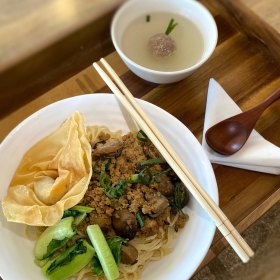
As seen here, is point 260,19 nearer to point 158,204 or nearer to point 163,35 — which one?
point 163,35

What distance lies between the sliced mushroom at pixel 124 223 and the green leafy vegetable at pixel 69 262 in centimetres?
12

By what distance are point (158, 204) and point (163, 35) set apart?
84 cm

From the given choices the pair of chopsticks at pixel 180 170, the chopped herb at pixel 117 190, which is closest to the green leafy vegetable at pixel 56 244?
the chopped herb at pixel 117 190

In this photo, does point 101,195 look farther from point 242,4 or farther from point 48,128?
point 242,4

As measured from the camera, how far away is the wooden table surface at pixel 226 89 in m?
1.58

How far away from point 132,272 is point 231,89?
0.98m

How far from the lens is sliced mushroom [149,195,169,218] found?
1.28 meters

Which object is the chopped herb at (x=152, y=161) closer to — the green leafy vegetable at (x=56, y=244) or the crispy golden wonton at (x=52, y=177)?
the crispy golden wonton at (x=52, y=177)

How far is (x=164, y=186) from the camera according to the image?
1337 mm

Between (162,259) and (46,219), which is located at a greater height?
(46,219)

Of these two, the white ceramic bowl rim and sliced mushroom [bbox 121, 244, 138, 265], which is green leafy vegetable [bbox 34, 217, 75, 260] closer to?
the white ceramic bowl rim

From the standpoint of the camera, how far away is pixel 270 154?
155 cm

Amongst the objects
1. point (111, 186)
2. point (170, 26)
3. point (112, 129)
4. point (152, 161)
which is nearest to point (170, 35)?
point (170, 26)

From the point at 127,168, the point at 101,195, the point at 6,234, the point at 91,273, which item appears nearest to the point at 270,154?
the point at 127,168
